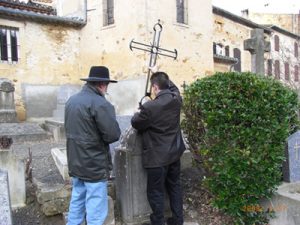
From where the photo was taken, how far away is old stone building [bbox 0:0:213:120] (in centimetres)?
1362

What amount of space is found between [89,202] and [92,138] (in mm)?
691

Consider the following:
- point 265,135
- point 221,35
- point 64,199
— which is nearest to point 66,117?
point 64,199

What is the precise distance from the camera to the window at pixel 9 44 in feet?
44.7

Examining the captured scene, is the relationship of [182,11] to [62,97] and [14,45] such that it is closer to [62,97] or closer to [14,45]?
[62,97]

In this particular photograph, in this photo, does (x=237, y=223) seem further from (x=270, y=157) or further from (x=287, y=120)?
(x=287, y=120)

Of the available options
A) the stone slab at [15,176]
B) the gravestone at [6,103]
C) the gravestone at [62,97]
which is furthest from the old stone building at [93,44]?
the stone slab at [15,176]

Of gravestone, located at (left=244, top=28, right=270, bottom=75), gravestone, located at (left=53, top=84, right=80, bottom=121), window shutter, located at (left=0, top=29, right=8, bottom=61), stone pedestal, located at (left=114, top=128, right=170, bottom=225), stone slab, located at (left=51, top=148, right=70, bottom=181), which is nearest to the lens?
stone pedestal, located at (left=114, top=128, right=170, bottom=225)

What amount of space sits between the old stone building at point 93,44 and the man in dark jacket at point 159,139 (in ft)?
31.5

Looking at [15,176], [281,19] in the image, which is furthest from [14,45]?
[281,19]

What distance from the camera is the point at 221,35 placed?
21266mm

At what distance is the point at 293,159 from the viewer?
467cm

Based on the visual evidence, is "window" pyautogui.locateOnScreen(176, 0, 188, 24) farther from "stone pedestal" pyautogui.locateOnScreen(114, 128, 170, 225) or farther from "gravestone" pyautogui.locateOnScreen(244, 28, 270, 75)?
"stone pedestal" pyautogui.locateOnScreen(114, 128, 170, 225)

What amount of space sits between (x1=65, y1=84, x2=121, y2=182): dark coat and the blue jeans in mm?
118

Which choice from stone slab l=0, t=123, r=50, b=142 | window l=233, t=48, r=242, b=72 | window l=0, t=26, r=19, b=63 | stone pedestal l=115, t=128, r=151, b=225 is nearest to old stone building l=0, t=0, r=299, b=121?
window l=0, t=26, r=19, b=63
